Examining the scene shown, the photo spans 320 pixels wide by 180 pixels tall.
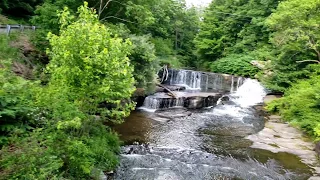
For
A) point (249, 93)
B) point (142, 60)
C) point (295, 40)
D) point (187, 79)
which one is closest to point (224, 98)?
point (249, 93)

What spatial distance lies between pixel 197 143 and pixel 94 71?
5.89 m

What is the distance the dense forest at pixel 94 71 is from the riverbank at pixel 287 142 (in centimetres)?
58

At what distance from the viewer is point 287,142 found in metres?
11.9

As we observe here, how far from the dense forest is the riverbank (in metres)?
0.58

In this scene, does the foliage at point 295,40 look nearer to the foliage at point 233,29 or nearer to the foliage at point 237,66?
the foliage at point 237,66

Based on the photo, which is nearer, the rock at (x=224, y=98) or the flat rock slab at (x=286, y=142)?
the flat rock slab at (x=286, y=142)

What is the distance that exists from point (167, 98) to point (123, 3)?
21.7ft

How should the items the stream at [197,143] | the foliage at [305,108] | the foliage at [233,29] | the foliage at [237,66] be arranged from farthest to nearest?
the foliage at [233,29]
the foliage at [237,66]
the foliage at [305,108]
the stream at [197,143]

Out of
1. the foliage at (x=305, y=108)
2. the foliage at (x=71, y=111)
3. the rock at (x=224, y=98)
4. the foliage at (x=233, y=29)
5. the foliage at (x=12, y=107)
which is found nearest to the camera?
the foliage at (x=71, y=111)

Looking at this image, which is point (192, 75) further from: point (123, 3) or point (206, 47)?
point (123, 3)

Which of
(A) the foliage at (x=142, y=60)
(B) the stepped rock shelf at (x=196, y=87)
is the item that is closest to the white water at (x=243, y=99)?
(B) the stepped rock shelf at (x=196, y=87)

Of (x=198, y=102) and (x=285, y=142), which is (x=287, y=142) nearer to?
(x=285, y=142)

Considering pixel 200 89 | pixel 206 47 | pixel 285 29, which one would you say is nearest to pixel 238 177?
pixel 285 29

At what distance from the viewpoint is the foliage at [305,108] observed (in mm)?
12875
